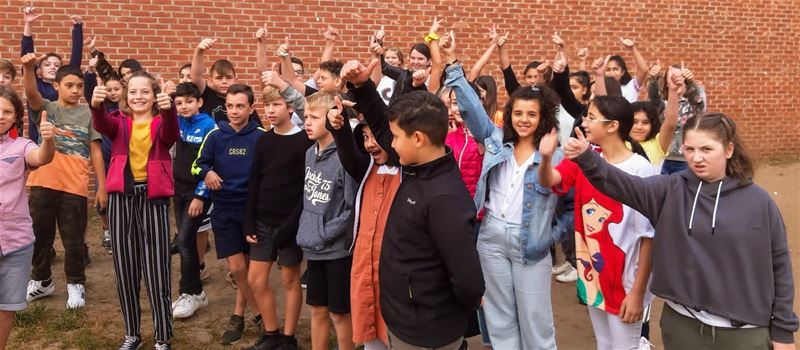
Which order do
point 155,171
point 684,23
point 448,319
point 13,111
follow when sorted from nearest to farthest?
point 448,319
point 13,111
point 155,171
point 684,23

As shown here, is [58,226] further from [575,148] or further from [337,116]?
[575,148]

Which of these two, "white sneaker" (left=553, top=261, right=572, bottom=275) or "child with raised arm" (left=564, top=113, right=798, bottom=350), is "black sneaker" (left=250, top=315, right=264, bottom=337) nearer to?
"white sneaker" (left=553, top=261, right=572, bottom=275)

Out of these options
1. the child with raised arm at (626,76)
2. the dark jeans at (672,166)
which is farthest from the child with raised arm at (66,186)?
the child with raised arm at (626,76)

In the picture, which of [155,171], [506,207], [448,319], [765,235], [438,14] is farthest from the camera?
[438,14]

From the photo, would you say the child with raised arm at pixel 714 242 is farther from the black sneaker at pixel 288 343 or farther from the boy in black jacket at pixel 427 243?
the black sneaker at pixel 288 343

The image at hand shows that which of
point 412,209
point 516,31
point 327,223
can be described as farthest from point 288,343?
point 516,31

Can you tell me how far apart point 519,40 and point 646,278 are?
21.1ft

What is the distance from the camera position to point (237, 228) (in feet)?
14.2

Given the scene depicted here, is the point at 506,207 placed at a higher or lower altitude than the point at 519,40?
lower

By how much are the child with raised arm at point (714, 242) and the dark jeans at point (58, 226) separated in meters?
3.89

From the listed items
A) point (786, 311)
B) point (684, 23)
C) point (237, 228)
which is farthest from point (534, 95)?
point (684, 23)

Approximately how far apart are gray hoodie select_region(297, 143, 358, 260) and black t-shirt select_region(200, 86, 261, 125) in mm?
2000

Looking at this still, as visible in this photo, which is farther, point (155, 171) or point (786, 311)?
point (155, 171)

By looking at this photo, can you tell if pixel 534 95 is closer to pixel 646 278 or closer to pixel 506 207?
pixel 506 207
